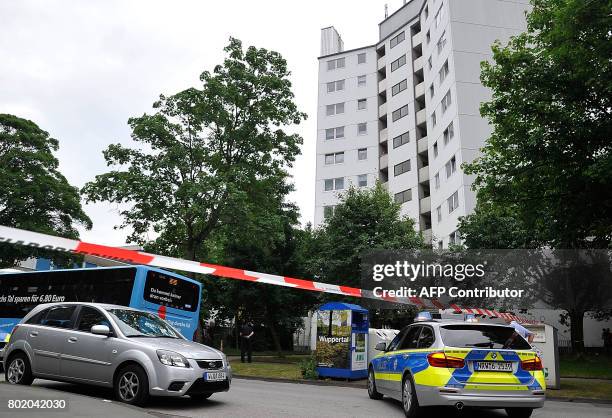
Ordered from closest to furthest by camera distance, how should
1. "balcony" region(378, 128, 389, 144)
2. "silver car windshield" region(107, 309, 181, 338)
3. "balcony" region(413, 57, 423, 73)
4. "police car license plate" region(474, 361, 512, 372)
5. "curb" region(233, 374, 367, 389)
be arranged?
"police car license plate" region(474, 361, 512, 372) → "silver car windshield" region(107, 309, 181, 338) → "curb" region(233, 374, 367, 389) → "balcony" region(413, 57, 423, 73) → "balcony" region(378, 128, 389, 144)

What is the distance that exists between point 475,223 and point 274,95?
40.4 feet

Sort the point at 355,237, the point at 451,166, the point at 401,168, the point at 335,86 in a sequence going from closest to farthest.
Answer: the point at 355,237 < the point at 451,166 < the point at 401,168 < the point at 335,86

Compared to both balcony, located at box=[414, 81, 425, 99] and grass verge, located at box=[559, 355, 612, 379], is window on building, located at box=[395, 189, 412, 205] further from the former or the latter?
grass verge, located at box=[559, 355, 612, 379]

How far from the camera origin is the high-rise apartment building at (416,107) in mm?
40219

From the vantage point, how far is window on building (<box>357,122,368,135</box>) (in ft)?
188

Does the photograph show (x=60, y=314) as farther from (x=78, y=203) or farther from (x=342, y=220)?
(x=78, y=203)

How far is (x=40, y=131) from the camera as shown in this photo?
36.3 meters

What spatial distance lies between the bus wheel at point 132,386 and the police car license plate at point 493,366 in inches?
194

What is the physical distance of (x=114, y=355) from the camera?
8.62 m

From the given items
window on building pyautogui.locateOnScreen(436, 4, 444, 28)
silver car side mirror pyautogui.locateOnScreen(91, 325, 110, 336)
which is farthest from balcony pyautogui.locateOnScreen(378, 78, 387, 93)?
silver car side mirror pyautogui.locateOnScreen(91, 325, 110, 336)

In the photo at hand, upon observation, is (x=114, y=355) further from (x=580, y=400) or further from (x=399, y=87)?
(x=399, y=87)

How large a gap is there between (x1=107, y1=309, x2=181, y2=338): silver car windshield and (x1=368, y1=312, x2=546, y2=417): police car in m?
4.27

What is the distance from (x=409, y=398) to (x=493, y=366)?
4.91ft

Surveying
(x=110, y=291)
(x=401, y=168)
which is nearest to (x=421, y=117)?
(x=401, y=168)
